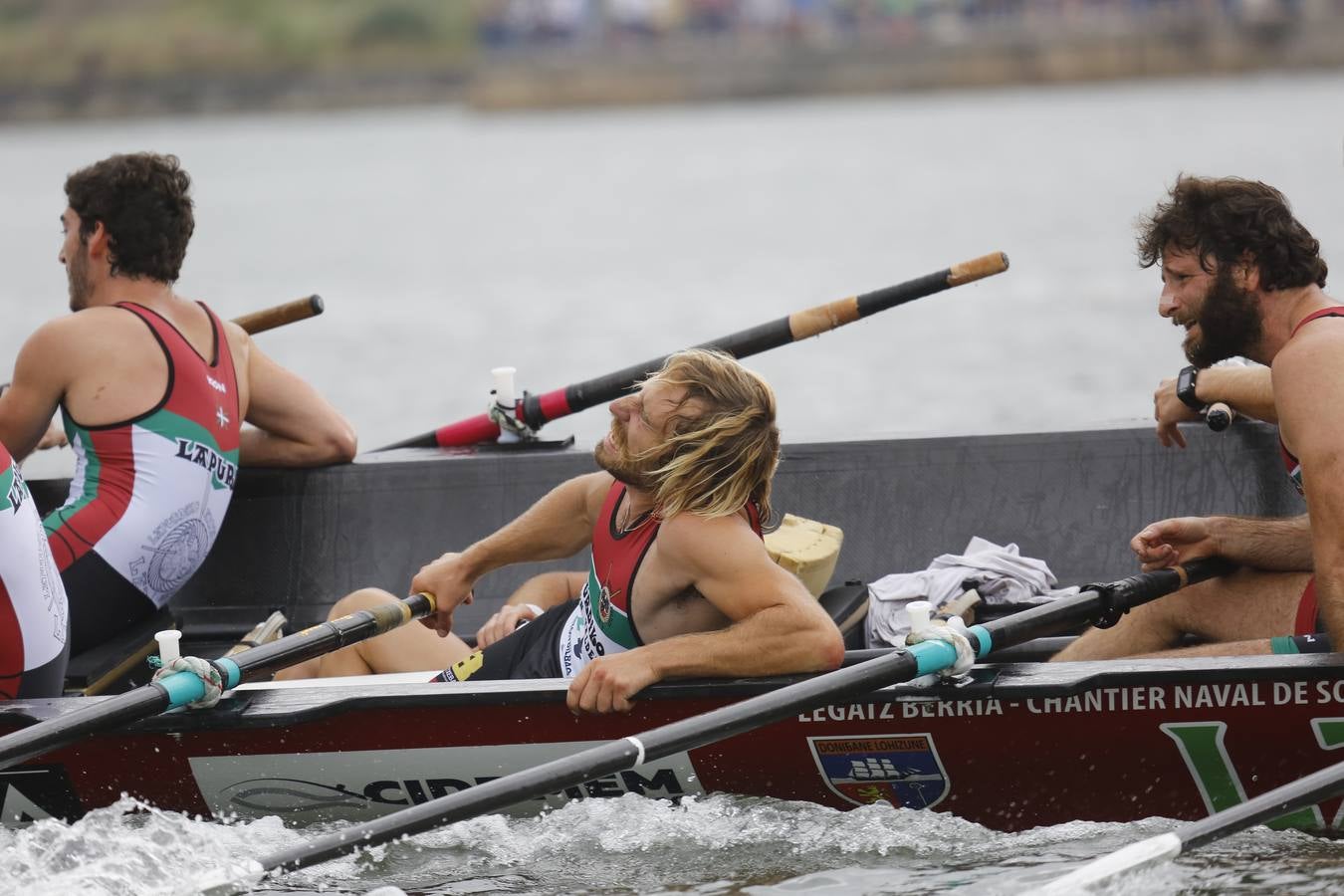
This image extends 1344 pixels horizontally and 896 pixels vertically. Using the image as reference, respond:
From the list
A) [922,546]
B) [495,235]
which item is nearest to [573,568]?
[922,546]

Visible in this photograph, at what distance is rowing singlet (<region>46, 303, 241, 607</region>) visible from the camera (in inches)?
232

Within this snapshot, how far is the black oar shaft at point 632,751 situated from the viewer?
163 inches

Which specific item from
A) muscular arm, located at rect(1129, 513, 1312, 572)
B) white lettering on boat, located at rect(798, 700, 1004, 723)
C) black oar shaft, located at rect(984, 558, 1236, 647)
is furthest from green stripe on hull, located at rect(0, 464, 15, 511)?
muscular arm, located at rect(1129, 513, 1312, 572)

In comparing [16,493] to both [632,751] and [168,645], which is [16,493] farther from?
[632,751]

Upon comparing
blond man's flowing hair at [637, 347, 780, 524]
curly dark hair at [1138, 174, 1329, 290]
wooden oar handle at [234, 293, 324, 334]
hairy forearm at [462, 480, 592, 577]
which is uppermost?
wooden oar handle at [234, 293, 324, 334]

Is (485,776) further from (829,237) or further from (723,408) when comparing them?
(829,237)

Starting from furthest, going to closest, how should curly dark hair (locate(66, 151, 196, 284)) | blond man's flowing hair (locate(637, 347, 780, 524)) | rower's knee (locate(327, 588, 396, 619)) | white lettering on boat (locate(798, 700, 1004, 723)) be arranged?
curly dark hair (locate(66, 151, 196, 284)) → rower's knee (locate(327, 588, 396, 619)) → white lettering on boat (locate(798, 700, 1004, 723)) → blond man's flowing hair (locate(637, 347, 780, 524))

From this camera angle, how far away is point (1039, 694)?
14.9 feet

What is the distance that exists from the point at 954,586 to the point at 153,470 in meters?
2.58

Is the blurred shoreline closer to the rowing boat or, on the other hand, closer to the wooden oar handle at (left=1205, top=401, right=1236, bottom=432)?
the wooden oar handle at (left=1205, top=401, right=1236, bottom=432)

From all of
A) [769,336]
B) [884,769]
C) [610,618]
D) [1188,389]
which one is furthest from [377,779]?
[1188,389]

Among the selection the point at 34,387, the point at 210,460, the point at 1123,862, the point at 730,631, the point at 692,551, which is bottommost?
the point at 1123,862

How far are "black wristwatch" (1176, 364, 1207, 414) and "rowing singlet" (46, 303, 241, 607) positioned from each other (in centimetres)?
306

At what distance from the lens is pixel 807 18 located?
67.1m
